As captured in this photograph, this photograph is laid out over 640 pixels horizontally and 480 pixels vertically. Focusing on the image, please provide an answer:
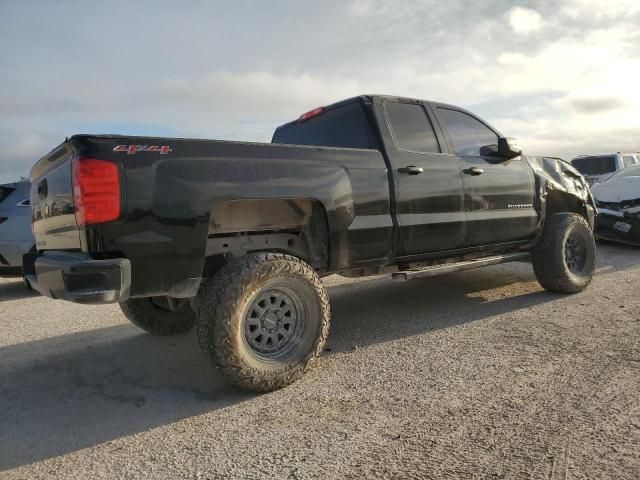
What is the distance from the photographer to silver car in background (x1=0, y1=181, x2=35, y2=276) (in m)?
6.22

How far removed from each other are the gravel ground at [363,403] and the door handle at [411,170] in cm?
132

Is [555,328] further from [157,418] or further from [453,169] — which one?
[157,418]

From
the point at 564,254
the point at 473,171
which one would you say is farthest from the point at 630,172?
the point at 473,171

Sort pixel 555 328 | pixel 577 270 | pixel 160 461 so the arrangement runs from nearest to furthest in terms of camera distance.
Answer: pixel 160 461, pixel 555 328, pixel 577 270

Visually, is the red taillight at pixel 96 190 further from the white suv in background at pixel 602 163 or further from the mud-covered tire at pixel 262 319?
the white suv in background at pixel 602 163

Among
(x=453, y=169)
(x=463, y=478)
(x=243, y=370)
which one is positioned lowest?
(x=463, y=478)

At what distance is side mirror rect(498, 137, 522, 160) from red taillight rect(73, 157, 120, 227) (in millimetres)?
3513

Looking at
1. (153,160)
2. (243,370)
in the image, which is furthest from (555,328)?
(153,160)

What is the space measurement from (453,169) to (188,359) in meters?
2.70

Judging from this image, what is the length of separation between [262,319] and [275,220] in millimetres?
705

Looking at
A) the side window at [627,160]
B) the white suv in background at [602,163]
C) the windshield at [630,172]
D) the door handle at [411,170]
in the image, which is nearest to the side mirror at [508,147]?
the door handle at [411,170]

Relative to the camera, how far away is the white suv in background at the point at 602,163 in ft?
44.5

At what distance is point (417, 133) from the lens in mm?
4117

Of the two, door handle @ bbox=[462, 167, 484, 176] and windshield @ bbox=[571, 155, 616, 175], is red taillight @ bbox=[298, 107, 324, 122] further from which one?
windshield @ bbox=[571, 155, 616, 175]
